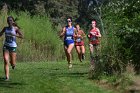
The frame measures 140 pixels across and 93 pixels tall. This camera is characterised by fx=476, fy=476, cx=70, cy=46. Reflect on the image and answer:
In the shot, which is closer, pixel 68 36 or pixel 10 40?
pixel 10 40

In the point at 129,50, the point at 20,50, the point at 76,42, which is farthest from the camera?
the point at 20,50

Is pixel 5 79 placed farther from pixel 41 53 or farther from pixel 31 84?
pixel 41 53

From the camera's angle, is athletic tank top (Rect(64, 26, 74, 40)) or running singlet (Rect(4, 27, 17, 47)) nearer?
running singlet (Rect(4, 27, 17, 47))

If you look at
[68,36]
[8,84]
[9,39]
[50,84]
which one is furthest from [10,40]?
[68,36]

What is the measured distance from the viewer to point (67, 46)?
19047 mm

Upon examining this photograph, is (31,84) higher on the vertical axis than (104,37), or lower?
lower

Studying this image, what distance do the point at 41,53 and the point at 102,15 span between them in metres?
14.1

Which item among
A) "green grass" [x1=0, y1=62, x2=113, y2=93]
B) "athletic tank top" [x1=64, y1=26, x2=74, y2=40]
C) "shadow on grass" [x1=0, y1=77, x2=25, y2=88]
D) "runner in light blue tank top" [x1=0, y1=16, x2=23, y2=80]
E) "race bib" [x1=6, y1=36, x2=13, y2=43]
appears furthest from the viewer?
"athletic tank top" [x1=64, y1=26, x2=74, y2=40]

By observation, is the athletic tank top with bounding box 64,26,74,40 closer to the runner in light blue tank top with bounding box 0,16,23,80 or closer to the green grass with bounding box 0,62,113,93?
the green grass with bounding box 0,62,113,93

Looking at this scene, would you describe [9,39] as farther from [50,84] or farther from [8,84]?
[50,84]

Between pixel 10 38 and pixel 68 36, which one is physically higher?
pixel 68 36

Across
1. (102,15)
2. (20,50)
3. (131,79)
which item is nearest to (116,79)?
(131,79)

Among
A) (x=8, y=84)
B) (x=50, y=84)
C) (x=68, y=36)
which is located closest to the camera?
(x=50, y=84)

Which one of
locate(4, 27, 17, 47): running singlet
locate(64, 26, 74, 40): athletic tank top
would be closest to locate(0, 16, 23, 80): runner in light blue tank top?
locate(4, 27, 17, 47): running singlet
